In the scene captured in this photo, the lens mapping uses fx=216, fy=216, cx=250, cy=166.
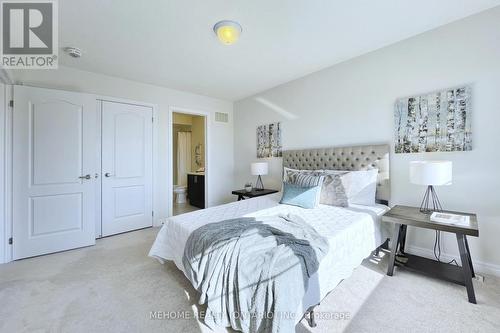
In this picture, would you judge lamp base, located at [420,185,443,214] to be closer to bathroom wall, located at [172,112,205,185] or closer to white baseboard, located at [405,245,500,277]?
white baseboard, located at [405,245,500,277]

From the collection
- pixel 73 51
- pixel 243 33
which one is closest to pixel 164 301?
pixel 243 33

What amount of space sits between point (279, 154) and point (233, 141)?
146cm

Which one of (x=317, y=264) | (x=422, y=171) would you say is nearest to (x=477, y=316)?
(x=422, y=171)

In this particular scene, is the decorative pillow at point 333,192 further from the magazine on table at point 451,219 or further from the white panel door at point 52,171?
the white panel door at point 52,171

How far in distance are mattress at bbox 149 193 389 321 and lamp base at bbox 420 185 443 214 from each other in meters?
0.40

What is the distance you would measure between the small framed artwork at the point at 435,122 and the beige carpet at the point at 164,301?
1357 millimetres

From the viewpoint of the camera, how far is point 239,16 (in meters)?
2.10

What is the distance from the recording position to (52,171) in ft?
9.32

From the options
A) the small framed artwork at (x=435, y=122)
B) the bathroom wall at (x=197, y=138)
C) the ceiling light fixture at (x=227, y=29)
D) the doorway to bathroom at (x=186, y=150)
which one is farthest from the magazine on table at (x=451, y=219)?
the bathroom wall at (x=197, y=138)

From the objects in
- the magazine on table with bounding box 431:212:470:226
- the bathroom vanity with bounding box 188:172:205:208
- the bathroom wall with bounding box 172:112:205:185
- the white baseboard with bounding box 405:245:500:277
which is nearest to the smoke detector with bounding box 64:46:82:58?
the bathroom vanity with bounding box 188:172:205:208

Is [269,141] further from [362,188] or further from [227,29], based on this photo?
[227,29]

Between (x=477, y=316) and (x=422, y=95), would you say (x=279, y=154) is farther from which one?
(x=477, y=316)

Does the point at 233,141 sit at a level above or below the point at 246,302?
above

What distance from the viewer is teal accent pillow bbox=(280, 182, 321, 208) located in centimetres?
260
